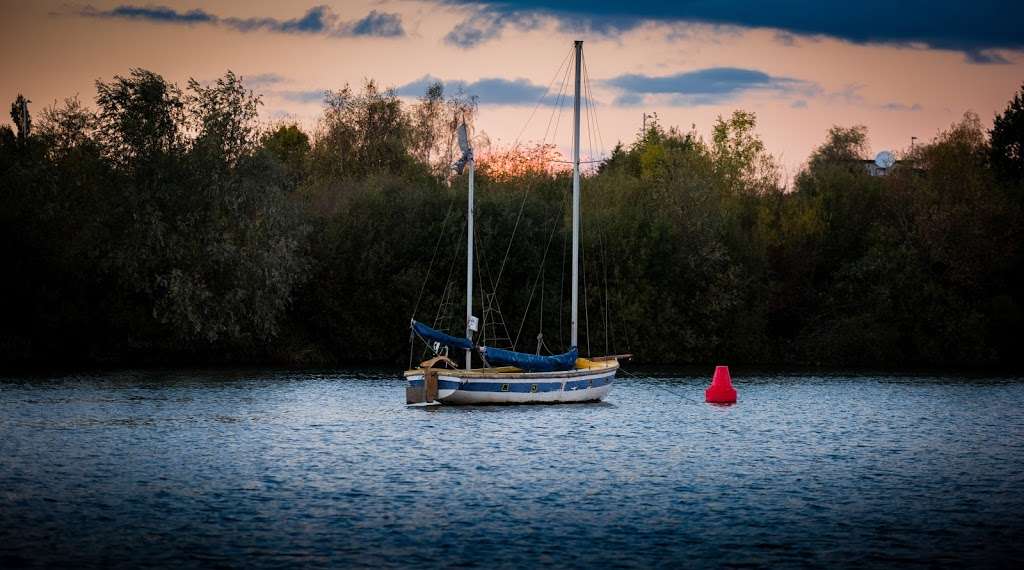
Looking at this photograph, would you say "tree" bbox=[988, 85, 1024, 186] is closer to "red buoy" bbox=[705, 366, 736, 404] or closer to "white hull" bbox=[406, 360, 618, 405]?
"red buoy" bbox=[705, 366, 736, 404]

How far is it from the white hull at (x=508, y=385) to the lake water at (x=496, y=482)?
84 cm

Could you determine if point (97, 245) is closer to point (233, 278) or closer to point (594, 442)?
point (233, 278)

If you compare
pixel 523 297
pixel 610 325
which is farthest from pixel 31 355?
pixel 610 325

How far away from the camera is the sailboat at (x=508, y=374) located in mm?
52844

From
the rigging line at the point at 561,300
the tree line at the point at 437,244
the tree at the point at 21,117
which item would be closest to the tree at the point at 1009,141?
the tree line at the point at 437,244

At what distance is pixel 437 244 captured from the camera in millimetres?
87312

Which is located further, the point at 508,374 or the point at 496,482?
the point at 508,374

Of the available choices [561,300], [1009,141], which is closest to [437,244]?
[561,300]

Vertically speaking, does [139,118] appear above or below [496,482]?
above

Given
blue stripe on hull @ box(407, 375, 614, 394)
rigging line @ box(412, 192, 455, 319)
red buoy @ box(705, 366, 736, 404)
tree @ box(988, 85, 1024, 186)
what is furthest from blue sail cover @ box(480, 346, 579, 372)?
tree @ box(988, 85, 1024, 186)

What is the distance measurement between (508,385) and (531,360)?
2.57 metres

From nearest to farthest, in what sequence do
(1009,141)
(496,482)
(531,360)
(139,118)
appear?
(496,482) → (531,360) → (139,118) → (1009,141)

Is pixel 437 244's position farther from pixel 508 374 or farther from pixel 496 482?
pixel 496 482

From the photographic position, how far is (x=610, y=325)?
91.6m
